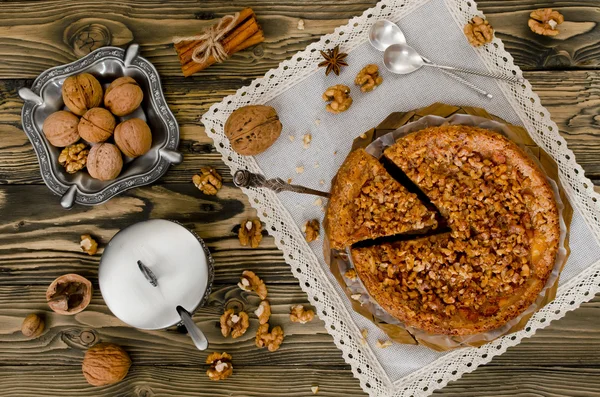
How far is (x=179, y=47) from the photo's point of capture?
2.21m

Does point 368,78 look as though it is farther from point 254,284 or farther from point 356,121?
point 254,284

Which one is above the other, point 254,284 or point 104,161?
point 104,161

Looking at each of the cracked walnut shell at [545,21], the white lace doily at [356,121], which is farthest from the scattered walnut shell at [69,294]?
the cracked walnut shell at [545,21]

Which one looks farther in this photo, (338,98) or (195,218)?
(195,218)

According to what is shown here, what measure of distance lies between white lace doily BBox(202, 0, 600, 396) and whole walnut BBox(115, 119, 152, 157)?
27cm

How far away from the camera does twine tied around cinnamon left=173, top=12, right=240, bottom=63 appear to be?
2.12 m

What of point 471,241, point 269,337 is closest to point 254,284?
point 269,337

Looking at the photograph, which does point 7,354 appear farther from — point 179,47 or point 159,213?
point 179,47

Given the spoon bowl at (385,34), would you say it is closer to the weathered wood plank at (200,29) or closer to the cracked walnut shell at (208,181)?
the weathered wood plank at (200,29)

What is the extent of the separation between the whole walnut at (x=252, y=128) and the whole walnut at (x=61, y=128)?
2.12 ft

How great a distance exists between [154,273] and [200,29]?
3.61 feet

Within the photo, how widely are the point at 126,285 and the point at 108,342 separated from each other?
449mm

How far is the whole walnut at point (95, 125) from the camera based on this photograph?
2.08 meters

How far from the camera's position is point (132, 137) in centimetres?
206
